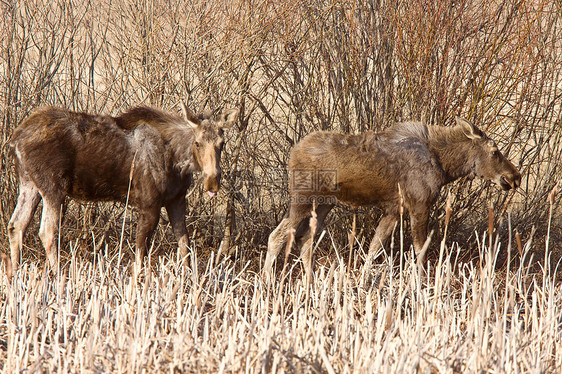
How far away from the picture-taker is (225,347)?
4172mm

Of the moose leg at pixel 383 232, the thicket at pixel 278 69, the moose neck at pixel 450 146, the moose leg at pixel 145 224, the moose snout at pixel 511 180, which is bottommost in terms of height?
the moose leg at pixel 383 232

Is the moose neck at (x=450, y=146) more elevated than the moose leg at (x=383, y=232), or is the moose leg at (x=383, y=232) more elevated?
the moose neck at (x=450, y=146)

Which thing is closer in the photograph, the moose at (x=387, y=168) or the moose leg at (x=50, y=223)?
the moose leg at (x=50, y=223)

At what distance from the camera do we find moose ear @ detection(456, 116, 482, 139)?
6711mm

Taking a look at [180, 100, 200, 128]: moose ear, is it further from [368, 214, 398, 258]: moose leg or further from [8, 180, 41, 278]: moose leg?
[368, 214, 398, 258]: moose leg

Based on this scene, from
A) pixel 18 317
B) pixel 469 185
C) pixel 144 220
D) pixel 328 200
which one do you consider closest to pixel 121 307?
pixel 18 317

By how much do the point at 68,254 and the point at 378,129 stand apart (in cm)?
370

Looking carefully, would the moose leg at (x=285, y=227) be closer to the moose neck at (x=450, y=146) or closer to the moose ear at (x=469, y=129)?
the moose neck at (x=450, y=146)

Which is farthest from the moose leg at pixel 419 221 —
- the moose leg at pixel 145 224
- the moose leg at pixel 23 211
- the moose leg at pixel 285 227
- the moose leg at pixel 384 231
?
the moose leg at pixel 23 211

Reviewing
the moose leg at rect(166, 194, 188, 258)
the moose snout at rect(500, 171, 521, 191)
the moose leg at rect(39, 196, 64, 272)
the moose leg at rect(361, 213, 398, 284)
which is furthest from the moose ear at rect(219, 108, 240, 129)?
the moose snout at rect(500, 171, 521, 191)

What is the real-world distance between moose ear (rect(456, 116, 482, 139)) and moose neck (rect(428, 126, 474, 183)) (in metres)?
0.11

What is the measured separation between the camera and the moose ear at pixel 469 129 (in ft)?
22.0

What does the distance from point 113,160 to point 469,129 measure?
3491 millimetres

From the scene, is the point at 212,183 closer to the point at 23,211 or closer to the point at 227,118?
the point at 227,118
